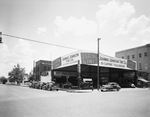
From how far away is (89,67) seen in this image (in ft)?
146

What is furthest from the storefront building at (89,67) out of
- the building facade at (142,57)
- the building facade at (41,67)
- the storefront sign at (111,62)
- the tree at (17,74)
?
the tree at (17,74)

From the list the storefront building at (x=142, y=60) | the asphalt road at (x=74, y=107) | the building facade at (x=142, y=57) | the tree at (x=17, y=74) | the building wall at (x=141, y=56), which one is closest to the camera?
the asphalt road at (x=74, y=107)

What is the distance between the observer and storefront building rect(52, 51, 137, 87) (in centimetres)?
3122

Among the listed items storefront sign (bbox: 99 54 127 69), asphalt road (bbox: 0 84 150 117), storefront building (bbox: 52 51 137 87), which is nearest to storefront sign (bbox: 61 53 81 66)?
storefront building (bbox: 52 51 137 87)

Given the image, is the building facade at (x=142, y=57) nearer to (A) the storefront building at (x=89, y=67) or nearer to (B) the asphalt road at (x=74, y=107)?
(A) the storefront building at (x=89, y=67)

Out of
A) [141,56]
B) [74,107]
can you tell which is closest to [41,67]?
[141,56]

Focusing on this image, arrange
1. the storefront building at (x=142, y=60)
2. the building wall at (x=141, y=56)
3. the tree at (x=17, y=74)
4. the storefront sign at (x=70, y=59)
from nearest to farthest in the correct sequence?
the storefront sign at (x=70, y=59)
the storefront building at (x=142, y=60)
the building wall at (x=141, y=56)
the tree at (x=17, y=74)

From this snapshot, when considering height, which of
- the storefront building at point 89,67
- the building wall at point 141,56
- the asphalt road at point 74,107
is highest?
the building wall at point 141,56

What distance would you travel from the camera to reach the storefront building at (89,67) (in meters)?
31.2

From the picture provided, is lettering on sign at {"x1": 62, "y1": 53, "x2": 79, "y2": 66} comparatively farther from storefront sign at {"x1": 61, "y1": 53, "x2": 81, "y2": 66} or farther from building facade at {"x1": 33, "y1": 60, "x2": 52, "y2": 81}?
building facade at {"x1": 33, "y1": 60, "x2": 52, "y2": 81}

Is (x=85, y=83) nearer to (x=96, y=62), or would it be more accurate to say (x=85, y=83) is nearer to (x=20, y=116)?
(x=96, y=62)

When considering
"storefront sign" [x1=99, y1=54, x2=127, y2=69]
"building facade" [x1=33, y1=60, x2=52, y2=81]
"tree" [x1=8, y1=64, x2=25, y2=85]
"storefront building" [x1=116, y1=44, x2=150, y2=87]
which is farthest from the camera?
"tree" [x1=8, y1=64, x2=25, y2=85]

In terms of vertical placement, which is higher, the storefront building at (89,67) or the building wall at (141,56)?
the building wall at (141,56)

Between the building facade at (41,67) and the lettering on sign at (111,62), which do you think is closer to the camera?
the lettering on sign at (111,62)
